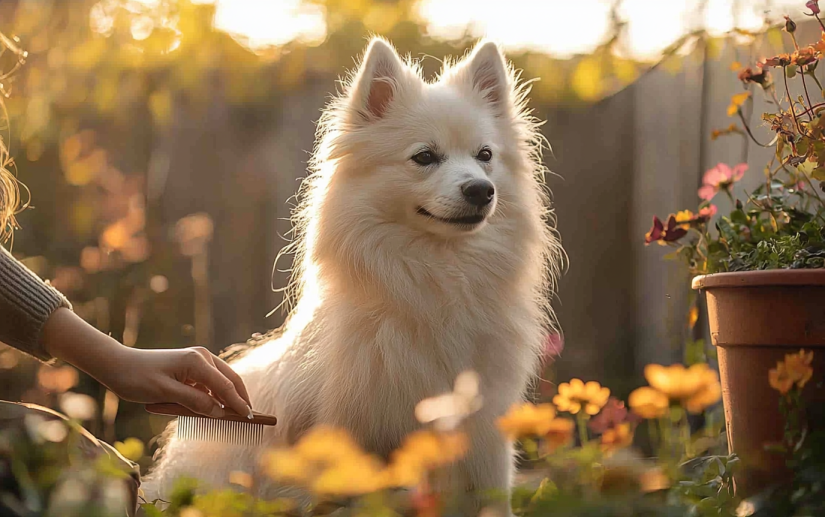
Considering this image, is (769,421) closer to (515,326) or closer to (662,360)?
(515,326)

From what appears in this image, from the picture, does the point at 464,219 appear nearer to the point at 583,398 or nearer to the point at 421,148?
the point at 421,148

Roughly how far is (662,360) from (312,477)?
437 cm

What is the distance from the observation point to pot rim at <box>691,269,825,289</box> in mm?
1854

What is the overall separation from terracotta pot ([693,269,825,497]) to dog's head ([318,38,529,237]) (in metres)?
0.80

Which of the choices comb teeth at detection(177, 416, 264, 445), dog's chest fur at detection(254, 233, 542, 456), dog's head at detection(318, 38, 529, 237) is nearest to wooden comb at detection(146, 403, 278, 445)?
comb teeth at detection(177, 416, 264, 445)

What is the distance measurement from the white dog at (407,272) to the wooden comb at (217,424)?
0.81 ft

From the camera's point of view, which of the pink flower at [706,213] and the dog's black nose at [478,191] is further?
the pink flower at [706,213]

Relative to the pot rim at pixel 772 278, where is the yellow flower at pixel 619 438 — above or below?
below

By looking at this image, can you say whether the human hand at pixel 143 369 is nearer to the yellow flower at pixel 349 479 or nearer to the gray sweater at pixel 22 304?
the gray sweater at pixel 22 304

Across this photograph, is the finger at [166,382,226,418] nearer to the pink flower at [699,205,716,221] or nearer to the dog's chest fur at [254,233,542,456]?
the dog's chest fur at [254,233,542,456]

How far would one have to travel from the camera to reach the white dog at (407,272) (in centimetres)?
218

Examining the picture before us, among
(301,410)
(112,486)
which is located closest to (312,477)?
(112,486)

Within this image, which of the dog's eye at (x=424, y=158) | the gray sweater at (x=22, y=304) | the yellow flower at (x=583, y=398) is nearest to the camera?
the yellow flower at (x=583, y=398)

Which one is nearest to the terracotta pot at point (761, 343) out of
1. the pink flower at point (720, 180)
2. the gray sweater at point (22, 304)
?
the pink flower at point (720, 180)
